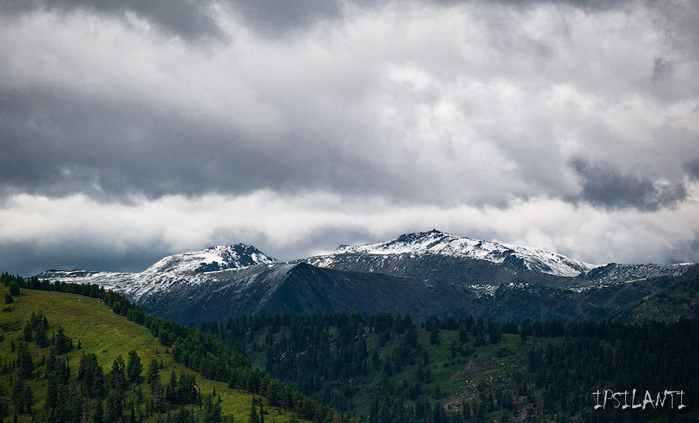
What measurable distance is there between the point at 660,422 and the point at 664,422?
5.26ft

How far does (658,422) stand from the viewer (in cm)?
6406

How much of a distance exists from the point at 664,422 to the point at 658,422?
1116 millimetres

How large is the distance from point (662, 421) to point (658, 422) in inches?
33.8

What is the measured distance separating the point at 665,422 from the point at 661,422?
4.80 ft

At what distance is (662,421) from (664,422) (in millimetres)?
1770

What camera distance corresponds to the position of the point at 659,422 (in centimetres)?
6444

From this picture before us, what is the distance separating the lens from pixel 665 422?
63250 millimetres

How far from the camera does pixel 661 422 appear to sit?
64625 millimetres

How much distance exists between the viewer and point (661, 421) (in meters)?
65.2

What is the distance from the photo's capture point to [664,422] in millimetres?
63000

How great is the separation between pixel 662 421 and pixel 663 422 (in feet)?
3.80

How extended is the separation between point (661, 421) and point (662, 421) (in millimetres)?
683

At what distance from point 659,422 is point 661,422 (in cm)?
34

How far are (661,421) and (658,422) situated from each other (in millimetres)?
1478
